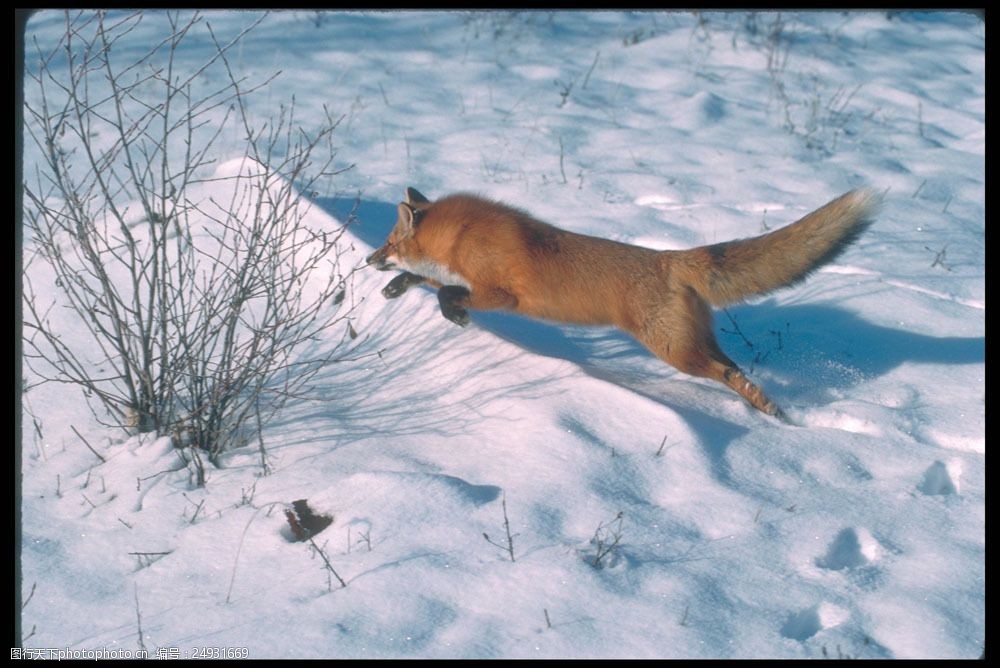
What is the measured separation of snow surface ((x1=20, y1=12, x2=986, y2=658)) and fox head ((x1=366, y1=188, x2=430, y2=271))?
243mm

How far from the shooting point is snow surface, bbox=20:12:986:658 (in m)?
2.91

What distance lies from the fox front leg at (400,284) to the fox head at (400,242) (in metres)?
0.11

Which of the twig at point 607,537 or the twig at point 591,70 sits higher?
the twig at point 591,70

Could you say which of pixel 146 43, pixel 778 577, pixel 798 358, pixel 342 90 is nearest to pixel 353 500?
pixel 778 577

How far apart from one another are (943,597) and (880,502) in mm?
→ 645

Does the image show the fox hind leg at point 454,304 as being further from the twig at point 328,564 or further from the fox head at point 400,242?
the twig at point 328,564

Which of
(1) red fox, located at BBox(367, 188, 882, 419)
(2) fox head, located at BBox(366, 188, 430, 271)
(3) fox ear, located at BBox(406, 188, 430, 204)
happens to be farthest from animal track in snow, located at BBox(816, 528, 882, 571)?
(3) fox ear, located at BBox(406, 188, 430, 204)

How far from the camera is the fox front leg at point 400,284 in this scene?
17.2 ft

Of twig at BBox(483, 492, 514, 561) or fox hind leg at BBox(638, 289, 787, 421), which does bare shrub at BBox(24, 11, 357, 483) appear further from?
fox hind leg at BBox(638, 289, 787, 421)

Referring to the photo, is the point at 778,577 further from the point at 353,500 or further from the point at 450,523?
the point at 353,500

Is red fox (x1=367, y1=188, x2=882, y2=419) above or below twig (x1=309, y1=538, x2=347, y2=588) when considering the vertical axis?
above

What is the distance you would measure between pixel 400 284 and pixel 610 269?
1366 millimetres

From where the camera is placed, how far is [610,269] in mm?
4828

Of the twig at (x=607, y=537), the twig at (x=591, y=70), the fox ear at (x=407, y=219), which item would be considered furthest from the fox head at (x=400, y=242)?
the twig at (x=591, y=70)
